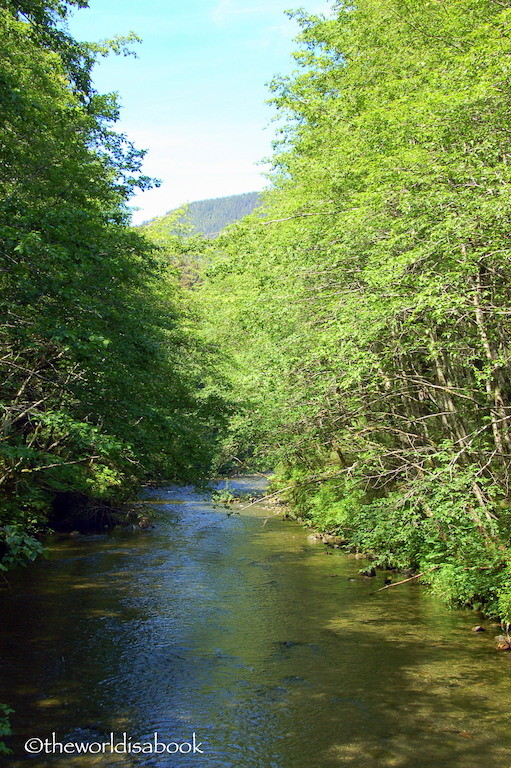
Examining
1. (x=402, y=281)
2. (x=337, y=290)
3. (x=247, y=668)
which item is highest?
(x=337, y=290)

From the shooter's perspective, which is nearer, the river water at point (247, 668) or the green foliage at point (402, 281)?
A: the river water at point (247, 668)

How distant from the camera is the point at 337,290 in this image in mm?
13055

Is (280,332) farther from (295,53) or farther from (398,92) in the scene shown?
(295,53)

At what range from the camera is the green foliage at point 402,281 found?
935 cm

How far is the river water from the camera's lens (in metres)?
7.12

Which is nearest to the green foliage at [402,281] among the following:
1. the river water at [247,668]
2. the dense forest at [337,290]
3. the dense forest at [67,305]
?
the dense forest at [337,290]

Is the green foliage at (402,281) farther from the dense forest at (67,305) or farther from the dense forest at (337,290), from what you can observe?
the dense forest at (67,305)

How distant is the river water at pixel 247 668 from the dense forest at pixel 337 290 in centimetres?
154

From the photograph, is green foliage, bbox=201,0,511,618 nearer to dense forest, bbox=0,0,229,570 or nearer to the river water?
the river water

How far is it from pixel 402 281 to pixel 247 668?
272 inches

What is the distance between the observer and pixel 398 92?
11.9 meters

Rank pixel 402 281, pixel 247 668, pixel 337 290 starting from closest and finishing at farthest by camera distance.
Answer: pixel 247 668, pixel 402 281, pixel 337 290

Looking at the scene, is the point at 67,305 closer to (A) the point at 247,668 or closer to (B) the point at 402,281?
(B) the point at 402,281

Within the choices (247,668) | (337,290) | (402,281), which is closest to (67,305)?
(402,281)
